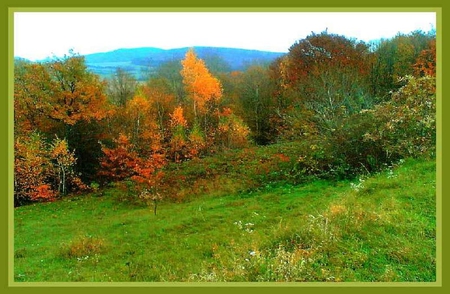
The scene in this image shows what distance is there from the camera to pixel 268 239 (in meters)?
10.0

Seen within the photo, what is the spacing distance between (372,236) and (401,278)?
5.75ft

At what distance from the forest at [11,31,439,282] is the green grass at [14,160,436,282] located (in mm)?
53

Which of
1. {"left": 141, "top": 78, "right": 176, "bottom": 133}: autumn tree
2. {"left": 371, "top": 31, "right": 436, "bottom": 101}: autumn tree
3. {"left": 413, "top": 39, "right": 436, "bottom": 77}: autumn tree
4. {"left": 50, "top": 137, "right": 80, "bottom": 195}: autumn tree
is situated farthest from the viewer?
{"left": 141, "top": 78, "right": 176, "bottom": 133}: autumn tree

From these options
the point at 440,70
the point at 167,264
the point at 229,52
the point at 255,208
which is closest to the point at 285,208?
the point at 255,208

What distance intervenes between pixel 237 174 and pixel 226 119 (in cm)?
1992

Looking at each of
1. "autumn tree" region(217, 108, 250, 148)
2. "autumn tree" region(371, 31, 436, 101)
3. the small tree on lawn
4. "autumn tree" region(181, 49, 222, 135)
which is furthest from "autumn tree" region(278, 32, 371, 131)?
the small tree on lawn

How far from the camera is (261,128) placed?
2163 inches

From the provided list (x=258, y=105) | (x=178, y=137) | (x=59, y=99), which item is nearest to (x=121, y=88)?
(x=178, y=137)

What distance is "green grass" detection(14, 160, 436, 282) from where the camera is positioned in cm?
754

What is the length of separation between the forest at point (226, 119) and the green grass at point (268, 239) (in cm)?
247

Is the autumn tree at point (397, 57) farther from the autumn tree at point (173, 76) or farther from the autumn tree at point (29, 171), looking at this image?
the autumn tree at point (29, 171)

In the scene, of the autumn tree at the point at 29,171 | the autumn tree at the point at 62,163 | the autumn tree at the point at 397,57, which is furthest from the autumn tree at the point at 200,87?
the autumn tree at the point at 29,171

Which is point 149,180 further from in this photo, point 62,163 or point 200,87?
point 200,87

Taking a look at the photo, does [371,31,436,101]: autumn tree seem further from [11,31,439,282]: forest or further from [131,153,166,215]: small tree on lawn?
[131,153,166,215]: small tree on lawn
